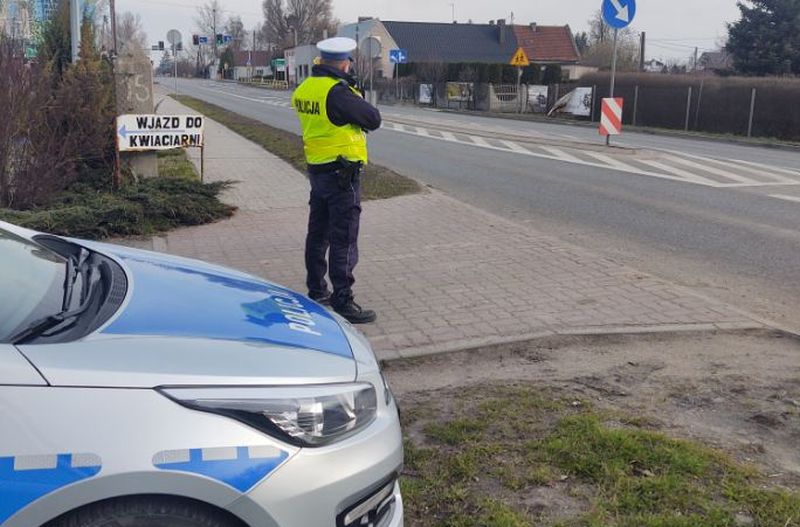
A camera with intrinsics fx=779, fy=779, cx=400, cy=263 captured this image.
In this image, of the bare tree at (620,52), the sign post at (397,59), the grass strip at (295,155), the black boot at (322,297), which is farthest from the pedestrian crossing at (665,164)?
the bare tree at (620,52)

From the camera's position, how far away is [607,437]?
3.60 meters

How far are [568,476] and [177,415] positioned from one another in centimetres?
188

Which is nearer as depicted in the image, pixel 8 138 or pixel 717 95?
pixel 8 138

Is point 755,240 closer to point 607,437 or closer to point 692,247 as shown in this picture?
point 692,247

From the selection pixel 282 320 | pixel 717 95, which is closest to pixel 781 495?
pixel 282 320

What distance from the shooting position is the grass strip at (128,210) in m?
7.75

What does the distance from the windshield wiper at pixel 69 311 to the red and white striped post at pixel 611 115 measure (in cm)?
1630

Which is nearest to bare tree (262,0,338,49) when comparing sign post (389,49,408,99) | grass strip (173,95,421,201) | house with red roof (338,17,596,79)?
house with red roof (338,17,596,79)

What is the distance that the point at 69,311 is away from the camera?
2.49 metres

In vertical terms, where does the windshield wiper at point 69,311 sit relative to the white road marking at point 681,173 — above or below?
above

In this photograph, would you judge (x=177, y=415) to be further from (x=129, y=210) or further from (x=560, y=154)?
(x=560, y=154)

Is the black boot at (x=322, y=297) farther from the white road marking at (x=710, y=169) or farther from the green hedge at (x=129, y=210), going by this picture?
the white road marking at (x=710, y=169)

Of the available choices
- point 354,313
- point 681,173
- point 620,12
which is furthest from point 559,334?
point 620,12

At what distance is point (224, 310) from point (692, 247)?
6.66 meters
